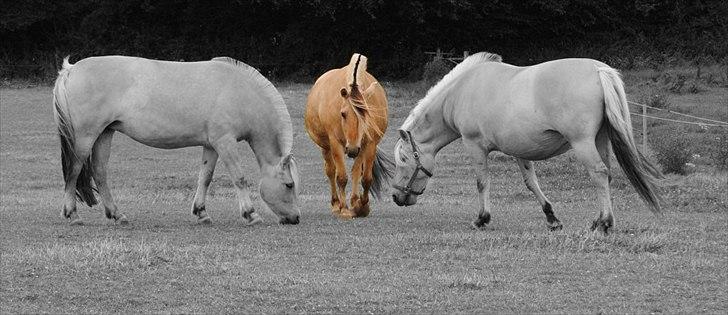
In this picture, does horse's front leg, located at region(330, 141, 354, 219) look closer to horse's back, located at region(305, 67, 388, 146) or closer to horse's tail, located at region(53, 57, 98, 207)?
horse's back, located at region(305, 67, 388, 146)

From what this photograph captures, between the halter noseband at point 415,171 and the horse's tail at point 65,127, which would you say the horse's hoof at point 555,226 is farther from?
the horse's tail at point 65,127

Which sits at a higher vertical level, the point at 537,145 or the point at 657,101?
the point at 537,145

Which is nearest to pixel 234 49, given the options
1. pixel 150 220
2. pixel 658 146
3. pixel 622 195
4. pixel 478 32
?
pixel 478 32

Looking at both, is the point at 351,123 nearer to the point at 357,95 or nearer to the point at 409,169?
the point at 357,95

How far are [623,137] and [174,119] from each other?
5228 millimetres

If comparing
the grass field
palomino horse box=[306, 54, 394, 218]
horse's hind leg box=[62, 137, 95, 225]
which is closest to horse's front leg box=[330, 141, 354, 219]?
palomino horse box=[306, 54, 394, 218]

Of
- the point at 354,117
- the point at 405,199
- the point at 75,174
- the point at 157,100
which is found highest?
the point at 157,100

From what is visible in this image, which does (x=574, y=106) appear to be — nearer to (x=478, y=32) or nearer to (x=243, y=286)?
(x=243, y=286)

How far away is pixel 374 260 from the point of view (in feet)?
33.6

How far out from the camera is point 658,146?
70.9 ft

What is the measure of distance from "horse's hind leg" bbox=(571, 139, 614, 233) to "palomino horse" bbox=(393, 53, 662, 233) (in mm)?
10

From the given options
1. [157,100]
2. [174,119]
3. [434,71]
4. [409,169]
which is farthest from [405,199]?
[434,71]

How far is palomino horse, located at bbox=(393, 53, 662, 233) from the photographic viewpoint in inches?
452

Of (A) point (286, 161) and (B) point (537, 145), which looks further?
(A) point (286, 161)
